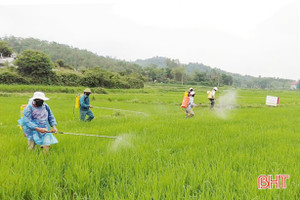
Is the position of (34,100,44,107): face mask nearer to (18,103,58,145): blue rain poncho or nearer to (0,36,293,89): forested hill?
(18,103,58,145): blue rain poncho

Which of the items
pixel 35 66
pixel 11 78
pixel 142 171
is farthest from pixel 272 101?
pixel 11 78

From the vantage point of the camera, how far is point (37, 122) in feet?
10.6

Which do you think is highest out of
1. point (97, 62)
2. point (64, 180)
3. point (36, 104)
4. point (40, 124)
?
point (97, 62)

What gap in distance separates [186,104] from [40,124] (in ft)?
18.2

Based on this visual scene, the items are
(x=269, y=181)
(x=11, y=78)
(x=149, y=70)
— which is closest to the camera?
(x=269, y=181)

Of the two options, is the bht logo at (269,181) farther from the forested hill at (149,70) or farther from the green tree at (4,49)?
the green tree at (4,49)

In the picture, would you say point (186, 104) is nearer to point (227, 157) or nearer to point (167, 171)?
point (227, 157)

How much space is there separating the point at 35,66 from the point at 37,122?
27.4m

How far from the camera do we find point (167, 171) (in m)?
2.29

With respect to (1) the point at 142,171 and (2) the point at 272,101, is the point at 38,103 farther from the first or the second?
(2) the point at 272,101

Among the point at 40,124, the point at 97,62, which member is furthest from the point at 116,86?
the point at 97,62

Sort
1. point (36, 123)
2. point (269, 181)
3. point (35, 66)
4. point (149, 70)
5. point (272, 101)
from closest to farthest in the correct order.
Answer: point (269, 181) < point (36, 123) < point (272, 101) < point (35, 66) < point (149, 70)

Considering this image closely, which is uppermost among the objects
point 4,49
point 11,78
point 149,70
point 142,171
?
point 4,49

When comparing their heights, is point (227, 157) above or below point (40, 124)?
below
